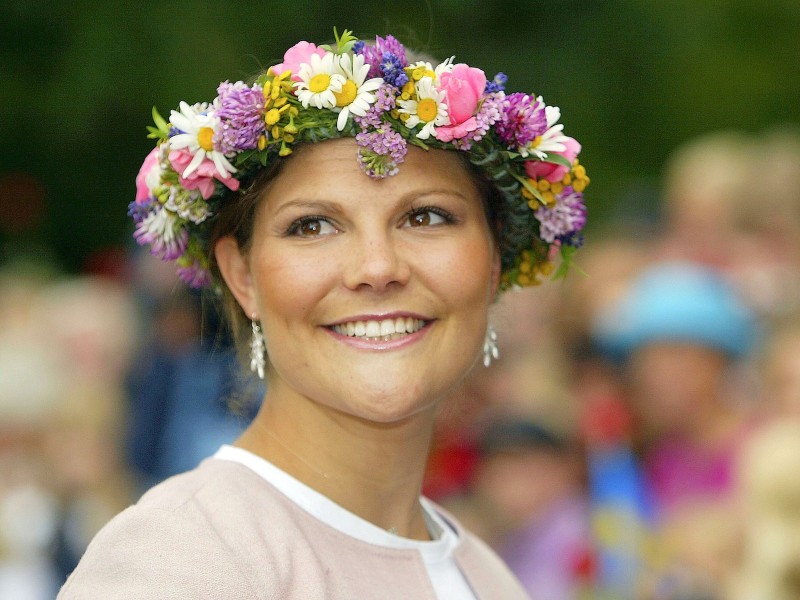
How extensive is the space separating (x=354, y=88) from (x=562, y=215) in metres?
0.72

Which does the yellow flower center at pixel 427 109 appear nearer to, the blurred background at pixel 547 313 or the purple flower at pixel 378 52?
the purple flower at pixel 378 52

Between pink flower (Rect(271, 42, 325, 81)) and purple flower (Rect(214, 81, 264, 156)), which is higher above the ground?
pink flower (Rect(271, 42, 325, 81))

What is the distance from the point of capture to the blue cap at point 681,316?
19.8 ft

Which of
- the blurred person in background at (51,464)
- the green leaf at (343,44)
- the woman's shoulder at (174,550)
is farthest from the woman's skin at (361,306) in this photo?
the blurred person in background at (51,464)

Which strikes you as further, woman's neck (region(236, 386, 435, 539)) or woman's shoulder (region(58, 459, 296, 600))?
woman's neck (region(236, 386, 435, 539))

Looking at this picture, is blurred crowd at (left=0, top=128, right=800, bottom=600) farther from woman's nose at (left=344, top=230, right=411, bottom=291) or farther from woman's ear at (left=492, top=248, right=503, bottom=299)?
woman's nose at (left=344, top=230, right=411, bottom=291)

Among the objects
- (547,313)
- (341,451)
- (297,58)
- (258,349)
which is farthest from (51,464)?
(297,58)

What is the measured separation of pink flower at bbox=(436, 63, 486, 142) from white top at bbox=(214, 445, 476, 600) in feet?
2.81

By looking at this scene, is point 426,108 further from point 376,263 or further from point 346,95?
point 376,263

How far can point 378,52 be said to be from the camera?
324cm

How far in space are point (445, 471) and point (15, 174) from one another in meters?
5.54

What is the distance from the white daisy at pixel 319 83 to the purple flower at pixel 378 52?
75mm

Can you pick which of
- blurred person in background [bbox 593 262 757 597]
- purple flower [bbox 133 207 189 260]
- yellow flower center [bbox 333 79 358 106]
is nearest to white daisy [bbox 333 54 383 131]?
yellow flower center [bbox 333 79 358 106]

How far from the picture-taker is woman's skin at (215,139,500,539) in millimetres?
3184
